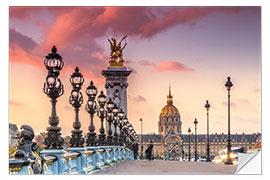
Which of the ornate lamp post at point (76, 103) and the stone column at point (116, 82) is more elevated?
the stone column at point (116, 82)

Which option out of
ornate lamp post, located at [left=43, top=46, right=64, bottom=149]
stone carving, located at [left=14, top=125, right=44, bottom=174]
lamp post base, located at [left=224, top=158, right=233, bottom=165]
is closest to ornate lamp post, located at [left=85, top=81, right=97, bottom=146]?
ornate lamp post, located at [left=43, top=46, right=64, bottom=149]

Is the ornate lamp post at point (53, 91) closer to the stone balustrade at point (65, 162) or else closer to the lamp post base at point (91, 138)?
the stone balustrade at point (65, 162)

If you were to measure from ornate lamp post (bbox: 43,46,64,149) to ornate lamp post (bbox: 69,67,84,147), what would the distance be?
406cm

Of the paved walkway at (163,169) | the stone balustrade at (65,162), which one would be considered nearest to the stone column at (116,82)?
the paved walkway at (163,169)

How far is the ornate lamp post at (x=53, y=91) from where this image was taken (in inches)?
769

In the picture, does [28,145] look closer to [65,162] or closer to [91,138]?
[65,162]

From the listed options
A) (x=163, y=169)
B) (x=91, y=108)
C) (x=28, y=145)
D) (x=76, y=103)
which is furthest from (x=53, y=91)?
(x=163, y=169)

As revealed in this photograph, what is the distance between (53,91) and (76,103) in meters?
4.72

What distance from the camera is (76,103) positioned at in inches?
972

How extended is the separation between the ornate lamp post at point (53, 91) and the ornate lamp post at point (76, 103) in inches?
160
